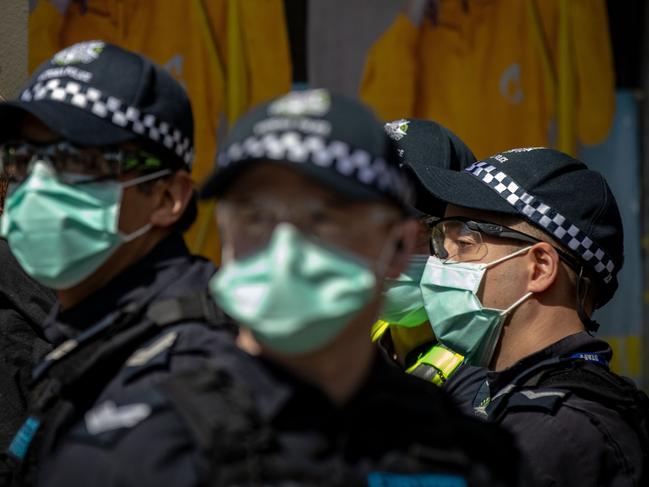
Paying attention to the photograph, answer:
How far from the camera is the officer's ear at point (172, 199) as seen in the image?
2.65 m

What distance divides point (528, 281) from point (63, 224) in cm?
153

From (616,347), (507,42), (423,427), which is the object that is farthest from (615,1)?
(423,427)

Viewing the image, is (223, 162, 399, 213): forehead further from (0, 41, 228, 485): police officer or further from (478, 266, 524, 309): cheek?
(478, 266, 524, 309): cheek

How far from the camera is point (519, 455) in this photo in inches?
85.1

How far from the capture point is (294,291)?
191 centimetres

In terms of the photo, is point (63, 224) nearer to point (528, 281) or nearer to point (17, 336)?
point (17, 336)

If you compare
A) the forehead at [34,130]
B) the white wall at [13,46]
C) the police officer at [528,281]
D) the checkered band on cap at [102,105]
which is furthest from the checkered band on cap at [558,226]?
the white wall at [13,46]

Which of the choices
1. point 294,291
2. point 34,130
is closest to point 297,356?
point 294,291

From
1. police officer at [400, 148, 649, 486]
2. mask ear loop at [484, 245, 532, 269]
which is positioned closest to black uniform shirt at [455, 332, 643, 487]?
police officer at [400, 148, 649, 486]

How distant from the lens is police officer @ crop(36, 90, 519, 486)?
1881 millimetres

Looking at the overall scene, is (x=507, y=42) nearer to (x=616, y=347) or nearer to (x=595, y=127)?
(x=595, y=127)

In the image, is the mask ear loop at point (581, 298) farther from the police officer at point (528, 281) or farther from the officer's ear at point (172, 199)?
the officer's ear at point (172, 199)

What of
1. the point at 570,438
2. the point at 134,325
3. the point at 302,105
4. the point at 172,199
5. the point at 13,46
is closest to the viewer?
the point at 302,105

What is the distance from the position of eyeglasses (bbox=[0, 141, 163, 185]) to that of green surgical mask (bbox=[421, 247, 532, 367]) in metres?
1.27
